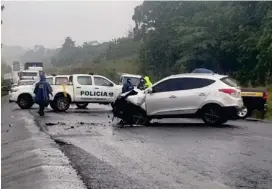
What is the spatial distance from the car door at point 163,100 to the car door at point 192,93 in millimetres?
195

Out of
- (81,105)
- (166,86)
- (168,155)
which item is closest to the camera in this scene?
(168,155)

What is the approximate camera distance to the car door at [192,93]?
52.3 ft

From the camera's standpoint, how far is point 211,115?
16.0 m

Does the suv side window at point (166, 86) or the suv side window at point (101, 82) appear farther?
the suv side window at point (101, 82)

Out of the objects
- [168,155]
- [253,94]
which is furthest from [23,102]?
[168,155]

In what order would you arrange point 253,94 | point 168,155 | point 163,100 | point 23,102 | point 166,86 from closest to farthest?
point 168,155, point 163,100, point 166,86, point 253,94, point 23,102

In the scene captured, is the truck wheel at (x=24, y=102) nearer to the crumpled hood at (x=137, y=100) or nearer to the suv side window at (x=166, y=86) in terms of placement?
the crumpled hood at (x=137, y=100)

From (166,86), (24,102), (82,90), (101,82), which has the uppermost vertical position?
(166,86)

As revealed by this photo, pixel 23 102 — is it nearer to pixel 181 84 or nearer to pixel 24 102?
pixel 24 102

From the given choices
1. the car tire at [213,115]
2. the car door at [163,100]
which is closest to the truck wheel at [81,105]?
the car door at [163,100]

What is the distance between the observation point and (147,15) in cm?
6719

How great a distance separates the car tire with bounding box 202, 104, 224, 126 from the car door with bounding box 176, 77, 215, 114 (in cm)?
31

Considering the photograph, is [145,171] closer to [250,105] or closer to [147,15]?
[250,105]

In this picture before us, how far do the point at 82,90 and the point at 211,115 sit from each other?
984cm
